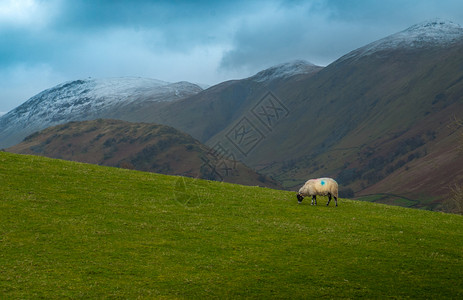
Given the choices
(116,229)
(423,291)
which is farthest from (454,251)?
(116,229)

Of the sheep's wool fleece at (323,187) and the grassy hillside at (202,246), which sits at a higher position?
the sheep's wool fleece at (323,187)

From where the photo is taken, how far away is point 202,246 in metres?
23.4

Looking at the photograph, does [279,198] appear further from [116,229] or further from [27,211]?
[27,211]

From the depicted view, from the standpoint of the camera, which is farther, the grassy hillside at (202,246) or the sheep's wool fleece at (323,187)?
the sheep's wool fleece at (323,187)

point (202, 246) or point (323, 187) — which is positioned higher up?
point (323, 187)

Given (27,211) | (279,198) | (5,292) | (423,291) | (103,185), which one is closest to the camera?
(5,292)

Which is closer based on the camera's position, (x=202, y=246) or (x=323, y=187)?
(x=202, y=246)

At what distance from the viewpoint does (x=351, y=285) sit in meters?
19.4

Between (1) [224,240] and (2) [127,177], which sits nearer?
(1) [224,240]

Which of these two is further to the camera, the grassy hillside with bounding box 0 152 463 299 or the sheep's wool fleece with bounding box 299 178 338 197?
the sheep's wool fleece with bounding box 299 178 338 197

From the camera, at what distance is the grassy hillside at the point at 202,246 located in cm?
1878

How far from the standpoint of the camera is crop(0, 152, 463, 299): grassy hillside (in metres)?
18.8

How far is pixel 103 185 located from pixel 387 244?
849 inches

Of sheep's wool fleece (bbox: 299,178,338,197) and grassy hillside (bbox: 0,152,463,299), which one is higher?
sheep's wool fleece (bbox: 299,178,338,197)
